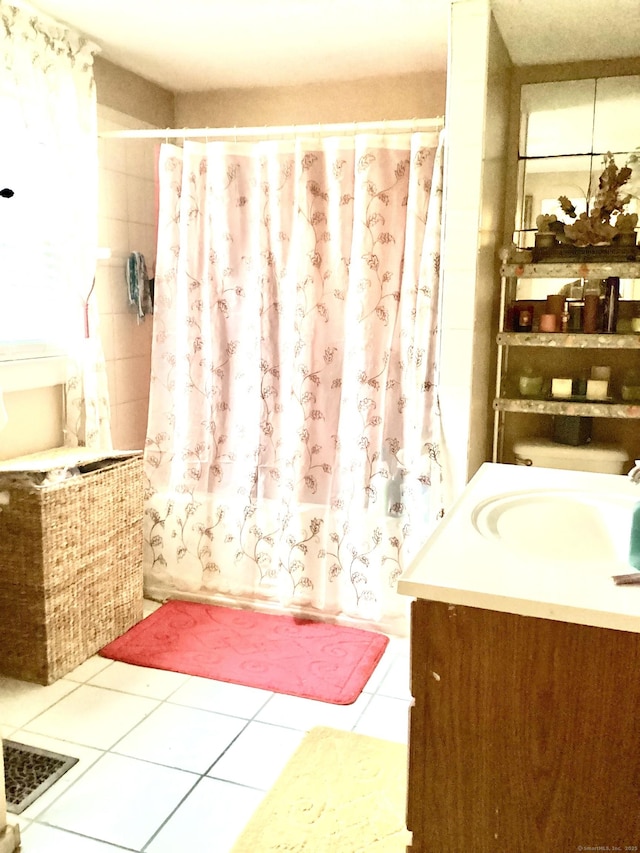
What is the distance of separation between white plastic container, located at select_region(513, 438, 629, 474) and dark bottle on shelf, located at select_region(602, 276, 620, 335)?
43cm

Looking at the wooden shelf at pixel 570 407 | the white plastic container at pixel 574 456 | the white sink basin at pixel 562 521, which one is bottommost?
the white plastic container at pixel 574 456

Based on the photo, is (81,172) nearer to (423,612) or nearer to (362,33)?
(362,33)

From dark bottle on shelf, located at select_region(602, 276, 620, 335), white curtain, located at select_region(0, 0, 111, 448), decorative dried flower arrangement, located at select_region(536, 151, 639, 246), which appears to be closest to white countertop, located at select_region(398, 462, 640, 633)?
dark bottle on shelf, located at select_region(602, 276, 620, 335)

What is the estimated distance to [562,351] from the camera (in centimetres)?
277

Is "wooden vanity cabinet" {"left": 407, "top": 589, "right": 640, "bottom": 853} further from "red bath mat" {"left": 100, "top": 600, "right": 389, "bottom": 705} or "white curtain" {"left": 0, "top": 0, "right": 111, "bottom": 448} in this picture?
"white curtain" {"left": 0, "top": 0, "right": 111, "bottom": 448}

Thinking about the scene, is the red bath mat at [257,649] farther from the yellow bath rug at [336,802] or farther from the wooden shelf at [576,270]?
the wooden shelf at [576,270]

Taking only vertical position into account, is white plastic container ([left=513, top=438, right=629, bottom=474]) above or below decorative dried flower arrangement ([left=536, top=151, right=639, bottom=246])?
below

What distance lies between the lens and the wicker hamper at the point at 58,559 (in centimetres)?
222

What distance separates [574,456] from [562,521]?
1079 millimetres

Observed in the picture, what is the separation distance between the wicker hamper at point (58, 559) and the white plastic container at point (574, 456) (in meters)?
1.50

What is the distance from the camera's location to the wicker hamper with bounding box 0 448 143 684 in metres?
2.22

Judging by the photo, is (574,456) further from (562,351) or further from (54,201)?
(54,201)

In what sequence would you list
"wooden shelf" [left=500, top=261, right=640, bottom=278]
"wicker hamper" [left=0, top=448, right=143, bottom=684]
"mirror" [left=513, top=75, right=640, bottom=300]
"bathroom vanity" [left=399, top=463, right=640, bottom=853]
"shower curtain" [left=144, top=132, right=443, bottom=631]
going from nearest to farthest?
"bathroom vanity" [left=399, top=463, right=640, bottom=853] < "wicker hamper" [left=0, top=448, right=143, bottom=684] < "wooden shelf" [left=500, top=261, right=640, bottom=278] < "shower curtain" [left=144, top=132, right=443, bottom=631] < "mirror" [left=513, top=75, right=640, bottom=300]

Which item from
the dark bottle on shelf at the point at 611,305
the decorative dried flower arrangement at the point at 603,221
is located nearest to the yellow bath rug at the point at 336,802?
the dark bottle on shelf at the point at 611,305
